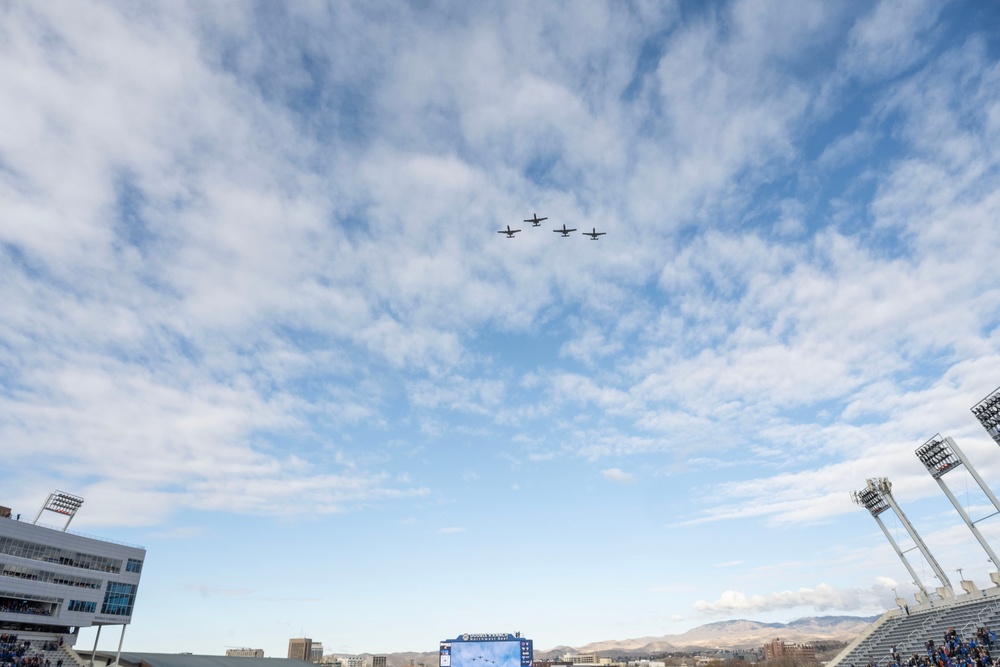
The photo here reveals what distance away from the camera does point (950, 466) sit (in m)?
55.5

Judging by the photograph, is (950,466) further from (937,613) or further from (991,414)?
(937,613)

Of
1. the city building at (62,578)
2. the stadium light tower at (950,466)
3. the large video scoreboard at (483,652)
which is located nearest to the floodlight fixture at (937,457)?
the stadium light tower at (950,466)

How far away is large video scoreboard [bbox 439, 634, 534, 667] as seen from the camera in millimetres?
107188

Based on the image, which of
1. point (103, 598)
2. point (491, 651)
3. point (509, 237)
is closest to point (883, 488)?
point (509, 237)

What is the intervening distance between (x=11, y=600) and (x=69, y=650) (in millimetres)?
10104

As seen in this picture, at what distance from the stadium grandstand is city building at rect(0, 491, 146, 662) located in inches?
3742

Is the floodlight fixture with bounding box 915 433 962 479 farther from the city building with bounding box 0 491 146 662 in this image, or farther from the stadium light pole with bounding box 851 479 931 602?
the city building with bounding box 0 491 146 662

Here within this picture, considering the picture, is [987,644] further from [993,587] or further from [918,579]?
[918,579]

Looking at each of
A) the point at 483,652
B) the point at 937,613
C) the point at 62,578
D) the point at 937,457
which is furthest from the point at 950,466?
the point at 62,578

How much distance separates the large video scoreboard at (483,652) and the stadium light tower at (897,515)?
6911 cm

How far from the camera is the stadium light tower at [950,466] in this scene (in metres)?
51.7

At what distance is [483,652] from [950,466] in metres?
86.2

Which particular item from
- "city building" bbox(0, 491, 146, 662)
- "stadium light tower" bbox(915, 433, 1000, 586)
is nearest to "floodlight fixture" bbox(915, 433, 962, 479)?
"stadium light tower" bbox(915, 433, 1000, 586)

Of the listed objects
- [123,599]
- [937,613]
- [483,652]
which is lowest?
[937,613]
